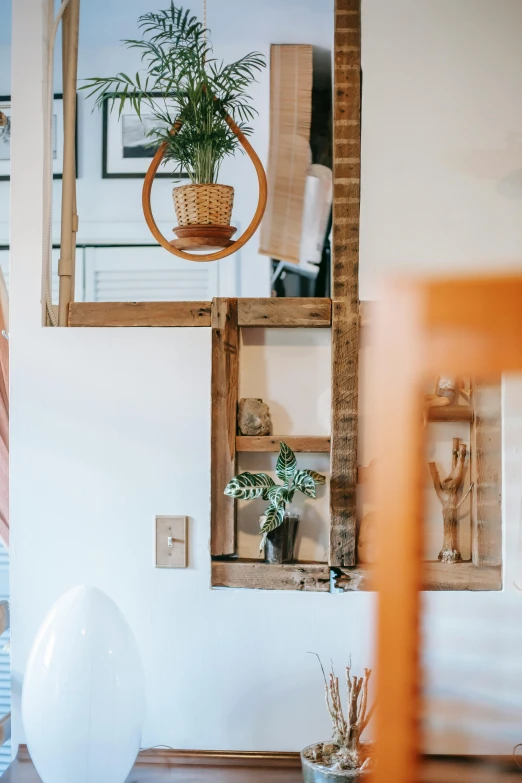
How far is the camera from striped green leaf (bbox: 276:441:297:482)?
190 cm

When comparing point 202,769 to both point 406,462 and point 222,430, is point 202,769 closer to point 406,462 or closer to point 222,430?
point 222,430

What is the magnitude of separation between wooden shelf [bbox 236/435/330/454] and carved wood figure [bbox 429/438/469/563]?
11.5 inches

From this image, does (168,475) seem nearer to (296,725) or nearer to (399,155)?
(296,725)

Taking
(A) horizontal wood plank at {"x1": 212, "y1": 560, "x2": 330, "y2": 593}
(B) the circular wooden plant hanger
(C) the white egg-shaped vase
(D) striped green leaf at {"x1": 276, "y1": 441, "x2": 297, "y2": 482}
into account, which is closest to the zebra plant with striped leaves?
(D) striped green leaf at {"x1": 276, "y1": 441, "x2": 297, "y2": 482}

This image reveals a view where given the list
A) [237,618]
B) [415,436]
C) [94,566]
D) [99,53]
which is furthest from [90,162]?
[415,436]

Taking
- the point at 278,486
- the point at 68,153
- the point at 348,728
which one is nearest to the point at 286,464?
the point at 278,486

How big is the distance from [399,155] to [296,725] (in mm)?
1490

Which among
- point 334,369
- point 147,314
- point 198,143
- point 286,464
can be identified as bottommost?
point 286,464

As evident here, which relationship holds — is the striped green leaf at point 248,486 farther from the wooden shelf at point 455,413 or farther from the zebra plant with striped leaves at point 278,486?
the wooden shelf at point 455,413

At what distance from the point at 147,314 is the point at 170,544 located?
1.96ft

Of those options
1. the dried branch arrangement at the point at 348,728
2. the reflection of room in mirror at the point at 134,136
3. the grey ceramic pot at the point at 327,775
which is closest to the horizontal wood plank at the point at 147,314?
the reflection of room in mirror at the point at 134,136

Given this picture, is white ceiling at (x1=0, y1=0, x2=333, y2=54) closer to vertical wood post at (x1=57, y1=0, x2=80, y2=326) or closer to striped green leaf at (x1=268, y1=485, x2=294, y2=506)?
vertical wood post at (x1=57, y1=0, x2=80, y2=326)

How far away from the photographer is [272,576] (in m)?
1.95

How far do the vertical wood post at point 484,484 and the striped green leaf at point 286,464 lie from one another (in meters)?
0.45
